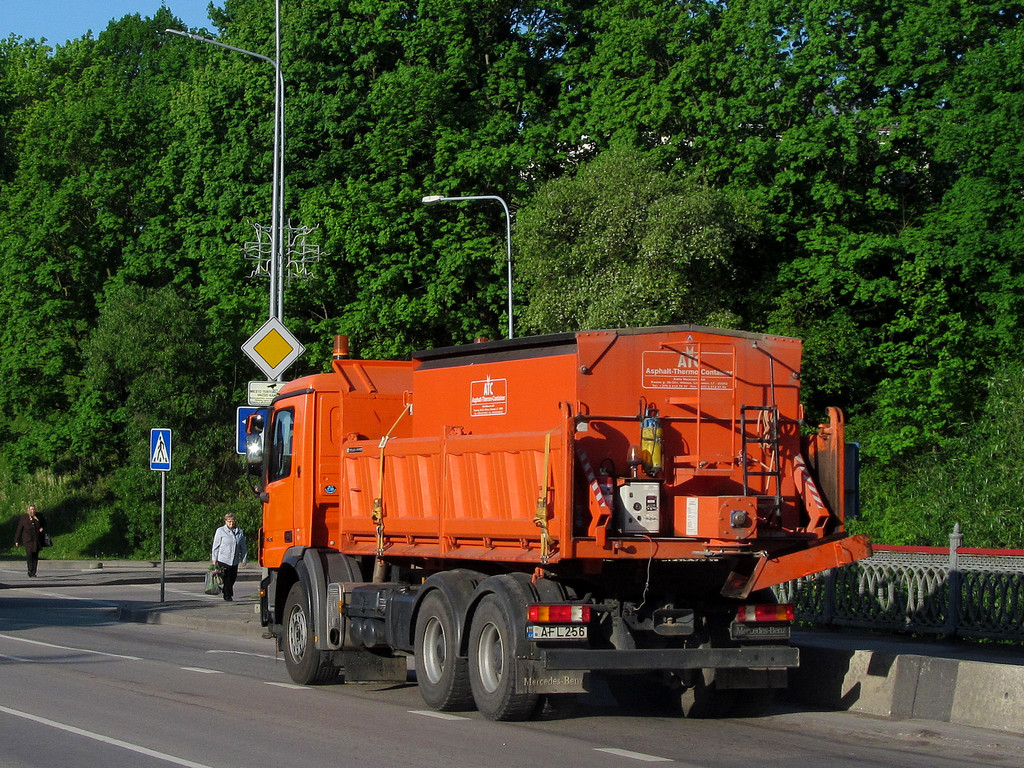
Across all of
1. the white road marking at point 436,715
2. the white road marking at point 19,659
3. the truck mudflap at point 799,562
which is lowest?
the white road marking at point 436,715

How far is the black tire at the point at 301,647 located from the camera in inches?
553

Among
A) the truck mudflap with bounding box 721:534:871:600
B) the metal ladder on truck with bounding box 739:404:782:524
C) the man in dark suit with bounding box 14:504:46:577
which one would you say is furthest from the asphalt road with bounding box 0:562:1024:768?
the man in dark suit with bounding box 14:504:46:577

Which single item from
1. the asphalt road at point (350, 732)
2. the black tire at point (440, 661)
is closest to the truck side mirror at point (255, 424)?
the asphalt road at point (350, 732)

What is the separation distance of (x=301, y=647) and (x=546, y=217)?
2280cm

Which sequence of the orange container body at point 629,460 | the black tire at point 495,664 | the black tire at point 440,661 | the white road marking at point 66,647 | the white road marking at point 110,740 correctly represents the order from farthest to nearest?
the white road marking at point 66,647, the black tire at point 440,661, the black tire at point 495,664, the orange container body at point 629,460, the white road marking at point 110,740

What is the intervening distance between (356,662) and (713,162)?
1071 inches

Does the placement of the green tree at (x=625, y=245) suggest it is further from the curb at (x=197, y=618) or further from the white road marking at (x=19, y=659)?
the white road marking at (x=19, y=659)

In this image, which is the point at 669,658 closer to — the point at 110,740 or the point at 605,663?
the point at 605,663

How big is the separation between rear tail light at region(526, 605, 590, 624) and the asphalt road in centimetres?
89

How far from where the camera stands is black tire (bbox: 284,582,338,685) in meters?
14.0

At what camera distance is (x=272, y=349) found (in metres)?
20.6

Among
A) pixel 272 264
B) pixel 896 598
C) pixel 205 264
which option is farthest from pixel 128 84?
pixel 896 598

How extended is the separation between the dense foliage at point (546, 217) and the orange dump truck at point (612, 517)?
15.5m

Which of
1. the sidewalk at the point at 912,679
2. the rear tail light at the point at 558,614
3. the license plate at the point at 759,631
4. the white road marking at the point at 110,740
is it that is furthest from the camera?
the sidewalk at the point at 912,679
